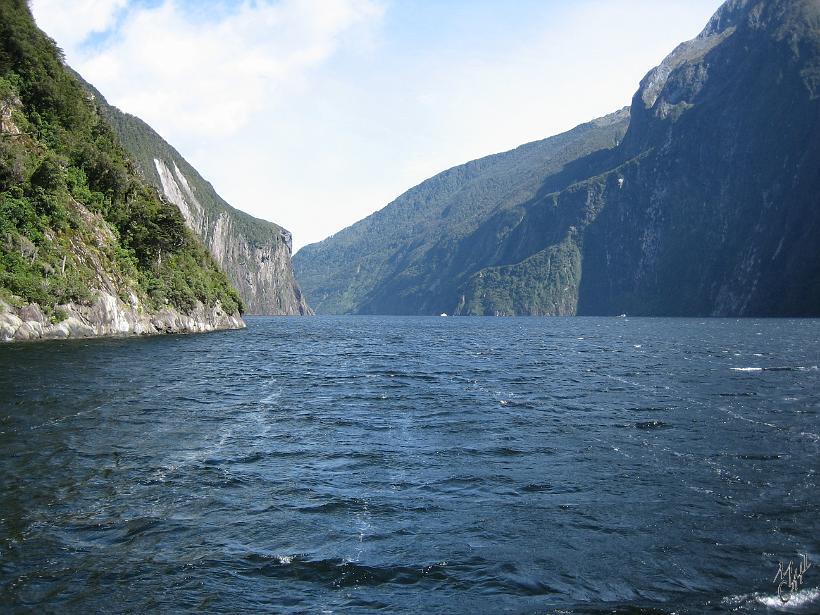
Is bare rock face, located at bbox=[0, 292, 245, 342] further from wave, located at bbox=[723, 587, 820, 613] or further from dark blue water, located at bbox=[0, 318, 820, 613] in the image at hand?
wave, located at bbox=[723, 587, 820, 613]

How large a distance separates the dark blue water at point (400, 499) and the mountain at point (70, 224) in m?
25.2

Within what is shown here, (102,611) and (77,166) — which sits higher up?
(77,166)

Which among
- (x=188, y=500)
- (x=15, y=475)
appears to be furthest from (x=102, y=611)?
(x=15, y=475)

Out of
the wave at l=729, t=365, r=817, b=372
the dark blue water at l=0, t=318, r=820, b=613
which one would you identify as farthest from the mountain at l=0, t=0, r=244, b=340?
the wave at l=729, t=365, r=817, b=372

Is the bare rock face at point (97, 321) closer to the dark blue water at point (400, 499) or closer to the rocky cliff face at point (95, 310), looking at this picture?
the rocky cliff face at point (95, 310)

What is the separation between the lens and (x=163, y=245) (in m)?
84.9

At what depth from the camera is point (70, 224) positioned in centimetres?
6494

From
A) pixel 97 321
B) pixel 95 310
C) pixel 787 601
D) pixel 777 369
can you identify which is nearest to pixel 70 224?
pixel 95 310

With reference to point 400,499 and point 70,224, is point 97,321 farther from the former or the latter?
point 400,499

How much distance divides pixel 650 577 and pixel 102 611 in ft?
33.2

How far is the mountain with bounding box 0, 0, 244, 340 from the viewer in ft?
185

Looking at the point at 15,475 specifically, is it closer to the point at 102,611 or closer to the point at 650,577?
the point at 102,611

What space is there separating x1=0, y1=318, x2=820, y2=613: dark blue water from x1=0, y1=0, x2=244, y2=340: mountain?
991 inches

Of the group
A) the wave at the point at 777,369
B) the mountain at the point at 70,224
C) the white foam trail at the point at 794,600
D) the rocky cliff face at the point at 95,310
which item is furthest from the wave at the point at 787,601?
the mountain at the point at 70,224
